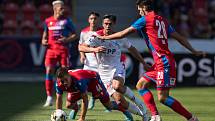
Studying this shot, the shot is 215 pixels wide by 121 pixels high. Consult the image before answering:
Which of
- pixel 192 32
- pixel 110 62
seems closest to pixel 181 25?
pixel 192 32

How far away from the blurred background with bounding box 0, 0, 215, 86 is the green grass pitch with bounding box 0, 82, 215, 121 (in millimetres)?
868

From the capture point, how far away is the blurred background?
18.1 meters

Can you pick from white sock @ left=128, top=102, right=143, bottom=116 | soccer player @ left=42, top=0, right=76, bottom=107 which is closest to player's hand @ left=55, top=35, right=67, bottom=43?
soccer player @ left=42, top=0, right=76, bottom=107

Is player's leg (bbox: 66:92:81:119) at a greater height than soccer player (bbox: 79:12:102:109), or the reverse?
soccer player (bbox: 79:12:102:109)

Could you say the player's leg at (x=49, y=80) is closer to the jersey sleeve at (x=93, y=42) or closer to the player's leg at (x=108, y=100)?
the jersey sleeve at (x=93, y=42)

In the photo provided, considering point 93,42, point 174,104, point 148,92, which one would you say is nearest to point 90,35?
point 93,42

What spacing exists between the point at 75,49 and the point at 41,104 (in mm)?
5705

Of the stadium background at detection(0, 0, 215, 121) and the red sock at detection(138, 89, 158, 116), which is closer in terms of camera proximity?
the red sock at detection(138, 89, 158, 116)

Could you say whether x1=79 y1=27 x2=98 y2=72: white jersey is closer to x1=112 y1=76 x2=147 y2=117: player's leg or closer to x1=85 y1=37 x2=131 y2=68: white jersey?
x1=85 y1=37 x2=131 y2=68: white jersey

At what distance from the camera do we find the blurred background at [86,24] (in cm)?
1809

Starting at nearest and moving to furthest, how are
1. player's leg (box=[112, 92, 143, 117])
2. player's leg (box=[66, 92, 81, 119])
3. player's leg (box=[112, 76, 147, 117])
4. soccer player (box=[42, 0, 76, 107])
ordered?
player's leg (box=[66, 92, 81, 119])
player's leg (box=[112, 92, 143, 117])
player's leg (box=[112, 76, 147, 117])
soccer player (box=[42, 0, 76, 107])

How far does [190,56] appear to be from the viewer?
18062 millimetres

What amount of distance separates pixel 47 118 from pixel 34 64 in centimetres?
838

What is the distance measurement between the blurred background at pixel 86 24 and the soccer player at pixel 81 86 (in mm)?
8266
